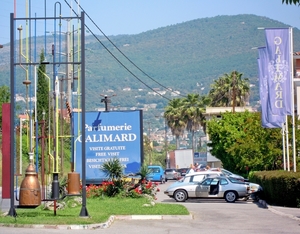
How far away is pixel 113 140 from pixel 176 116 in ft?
237

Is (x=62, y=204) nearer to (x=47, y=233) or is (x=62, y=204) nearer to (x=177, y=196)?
(x=47, y=233)

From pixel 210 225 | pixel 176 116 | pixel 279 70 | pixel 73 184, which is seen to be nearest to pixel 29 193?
pixel 73 184

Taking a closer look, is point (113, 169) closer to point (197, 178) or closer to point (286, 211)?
point (286, 211)

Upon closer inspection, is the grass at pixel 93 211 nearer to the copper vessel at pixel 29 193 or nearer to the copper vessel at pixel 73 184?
the copper vessel at pixel 29 193

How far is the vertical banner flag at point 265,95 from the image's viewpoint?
30.6 meters

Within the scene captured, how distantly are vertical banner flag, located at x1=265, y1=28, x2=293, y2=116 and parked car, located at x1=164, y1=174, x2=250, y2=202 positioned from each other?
472 cm

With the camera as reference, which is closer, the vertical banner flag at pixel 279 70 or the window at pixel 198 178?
the vertical banner flag at pixel 279 70

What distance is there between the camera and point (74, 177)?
59.4ft

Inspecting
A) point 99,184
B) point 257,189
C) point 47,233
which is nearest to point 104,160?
point 99,184

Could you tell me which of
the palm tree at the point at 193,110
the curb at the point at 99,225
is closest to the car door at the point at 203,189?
the curb at the point at 99,225

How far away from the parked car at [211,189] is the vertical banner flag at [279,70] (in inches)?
186

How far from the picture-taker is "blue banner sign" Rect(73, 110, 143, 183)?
28.8 meters

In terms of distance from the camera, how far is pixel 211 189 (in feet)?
110

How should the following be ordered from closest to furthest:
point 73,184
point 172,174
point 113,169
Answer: point 73,184
point 113,169
point 172,174
